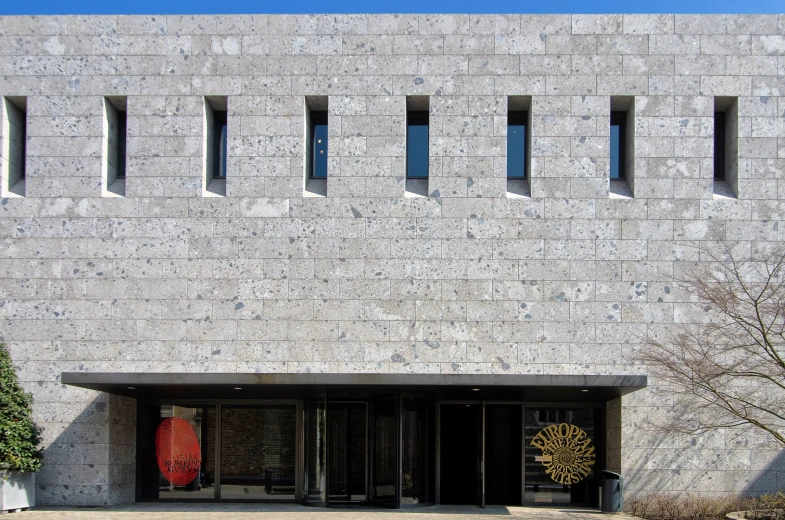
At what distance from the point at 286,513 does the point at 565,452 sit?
6538 mm

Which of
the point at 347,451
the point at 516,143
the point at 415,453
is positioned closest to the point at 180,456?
the point at 347,451

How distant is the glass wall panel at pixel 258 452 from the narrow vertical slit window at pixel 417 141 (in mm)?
6278

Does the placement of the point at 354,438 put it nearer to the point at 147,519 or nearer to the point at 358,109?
the point at 147,519

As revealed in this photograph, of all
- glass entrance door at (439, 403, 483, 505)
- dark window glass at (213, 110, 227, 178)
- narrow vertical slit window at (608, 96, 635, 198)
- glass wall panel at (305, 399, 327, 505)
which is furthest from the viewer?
dark window glass at (213, 110, 227, 178)

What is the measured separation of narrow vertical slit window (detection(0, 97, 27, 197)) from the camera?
61.9ft

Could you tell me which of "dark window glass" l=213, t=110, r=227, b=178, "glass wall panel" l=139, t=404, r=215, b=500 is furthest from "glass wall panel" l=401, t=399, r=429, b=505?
"dark window glass" l=213, t=110, r=227, b=178

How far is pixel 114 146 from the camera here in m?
19.3

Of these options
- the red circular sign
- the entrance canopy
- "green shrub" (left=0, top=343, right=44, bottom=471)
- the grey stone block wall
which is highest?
the grey stone block wall

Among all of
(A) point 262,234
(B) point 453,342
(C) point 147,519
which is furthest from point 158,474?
(B) point 453,342

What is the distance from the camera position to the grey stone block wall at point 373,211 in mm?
17953

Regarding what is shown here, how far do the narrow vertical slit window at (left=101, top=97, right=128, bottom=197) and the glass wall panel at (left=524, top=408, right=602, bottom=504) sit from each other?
36.1 ft

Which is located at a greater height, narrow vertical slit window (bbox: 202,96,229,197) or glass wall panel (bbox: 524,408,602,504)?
narrow vertical slit window (bbox: 202,96,229,197)

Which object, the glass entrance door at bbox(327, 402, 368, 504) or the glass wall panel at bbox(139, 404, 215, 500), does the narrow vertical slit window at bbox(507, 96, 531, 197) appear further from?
the glass wall panel at bbox(139, 404, 215, 500)

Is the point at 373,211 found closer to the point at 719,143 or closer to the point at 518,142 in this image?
the point at 518,142
